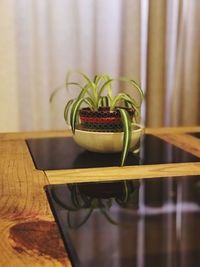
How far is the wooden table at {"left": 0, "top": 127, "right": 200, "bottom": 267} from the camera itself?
463 mm

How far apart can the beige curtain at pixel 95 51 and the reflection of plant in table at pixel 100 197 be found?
147cm

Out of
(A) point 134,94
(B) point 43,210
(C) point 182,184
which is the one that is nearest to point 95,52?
(A) point 134,94

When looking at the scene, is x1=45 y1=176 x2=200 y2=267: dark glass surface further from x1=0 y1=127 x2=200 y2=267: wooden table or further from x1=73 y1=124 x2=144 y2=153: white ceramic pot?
x1=73 y1=124 x2=144 y2=153: white ceramic pot

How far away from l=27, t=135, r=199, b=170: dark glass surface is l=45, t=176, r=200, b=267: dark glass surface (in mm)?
155

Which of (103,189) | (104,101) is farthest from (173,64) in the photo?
(103,189)

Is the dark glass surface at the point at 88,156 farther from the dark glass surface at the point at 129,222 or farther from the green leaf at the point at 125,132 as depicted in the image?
the dark glass surface at the point at 129,222

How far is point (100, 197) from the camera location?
677mm

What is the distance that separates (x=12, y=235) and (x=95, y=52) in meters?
1.78

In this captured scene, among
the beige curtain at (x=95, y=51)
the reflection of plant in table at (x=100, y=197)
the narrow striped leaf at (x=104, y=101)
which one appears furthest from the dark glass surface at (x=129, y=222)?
the beige curtain at (x=95, y=51)

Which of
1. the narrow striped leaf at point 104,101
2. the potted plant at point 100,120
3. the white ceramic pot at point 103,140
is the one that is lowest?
the white ceramic pot at point 103,140

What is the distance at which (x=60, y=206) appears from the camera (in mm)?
628

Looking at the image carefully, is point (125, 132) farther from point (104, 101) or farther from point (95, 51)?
point (95, 51)

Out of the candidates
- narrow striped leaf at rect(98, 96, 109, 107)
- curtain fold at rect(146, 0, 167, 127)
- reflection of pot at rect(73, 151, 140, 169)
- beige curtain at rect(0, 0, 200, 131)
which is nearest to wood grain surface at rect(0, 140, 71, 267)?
reflection of pot at rect(73, 151, 140, 169)

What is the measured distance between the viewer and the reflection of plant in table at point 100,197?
0.61m
